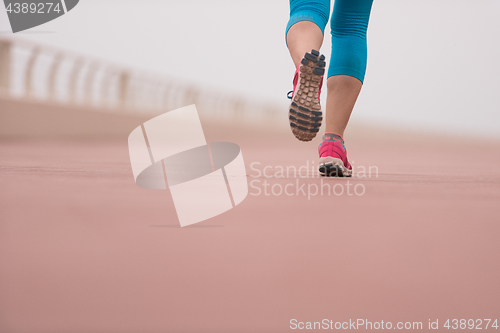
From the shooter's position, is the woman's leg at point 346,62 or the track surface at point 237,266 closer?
the track surface at point 237,266

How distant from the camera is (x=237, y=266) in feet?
1.39

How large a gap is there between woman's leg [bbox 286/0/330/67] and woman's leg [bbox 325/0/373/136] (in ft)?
0.59

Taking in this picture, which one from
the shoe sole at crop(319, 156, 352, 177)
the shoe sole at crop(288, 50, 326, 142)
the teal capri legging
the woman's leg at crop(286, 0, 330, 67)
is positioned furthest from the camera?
the teal capri legging

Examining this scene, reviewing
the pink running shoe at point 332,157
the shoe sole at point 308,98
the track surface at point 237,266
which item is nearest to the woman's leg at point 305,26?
the shoe sole at point 308,98

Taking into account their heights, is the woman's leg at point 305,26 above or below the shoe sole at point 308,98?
above

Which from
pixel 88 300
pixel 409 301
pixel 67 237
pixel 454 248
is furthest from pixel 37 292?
pixel 454 248

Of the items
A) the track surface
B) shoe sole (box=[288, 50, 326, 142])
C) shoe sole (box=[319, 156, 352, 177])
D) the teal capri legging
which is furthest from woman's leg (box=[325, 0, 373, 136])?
the track surface

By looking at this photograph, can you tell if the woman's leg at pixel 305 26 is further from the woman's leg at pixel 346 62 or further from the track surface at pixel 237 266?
the track surface at pixel 237 266

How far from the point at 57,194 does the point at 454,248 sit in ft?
2.18

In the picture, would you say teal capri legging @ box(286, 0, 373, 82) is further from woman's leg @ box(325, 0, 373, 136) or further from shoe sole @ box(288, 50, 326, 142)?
shoe sole @ box(288, 50, 326, 142)

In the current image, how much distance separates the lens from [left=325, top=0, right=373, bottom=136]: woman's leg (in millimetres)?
1413

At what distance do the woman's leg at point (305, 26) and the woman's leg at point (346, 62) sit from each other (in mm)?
179

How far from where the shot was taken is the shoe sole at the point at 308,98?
102cm

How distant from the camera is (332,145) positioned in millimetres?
1352
